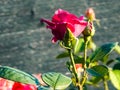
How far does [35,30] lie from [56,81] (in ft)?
6.25

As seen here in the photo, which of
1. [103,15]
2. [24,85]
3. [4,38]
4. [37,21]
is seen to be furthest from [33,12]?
[24,85]

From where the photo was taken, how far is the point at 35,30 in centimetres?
277

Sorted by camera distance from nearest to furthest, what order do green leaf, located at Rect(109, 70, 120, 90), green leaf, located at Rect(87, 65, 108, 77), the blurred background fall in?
green leaf, located at Rect(87, 65, 108, 77) → green leaf, located at Rect(109, 70, 120, 90) → the blurred background

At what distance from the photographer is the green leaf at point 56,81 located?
0.86 m

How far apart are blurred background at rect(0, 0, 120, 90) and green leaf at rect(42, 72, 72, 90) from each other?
1.77 m

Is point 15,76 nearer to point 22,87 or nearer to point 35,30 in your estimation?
point 22,87

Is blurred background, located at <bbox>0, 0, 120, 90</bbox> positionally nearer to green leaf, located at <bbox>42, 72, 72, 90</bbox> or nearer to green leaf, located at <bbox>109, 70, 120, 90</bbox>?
green leaf, located at <bbox>109, 70, 120, 90</bbox>

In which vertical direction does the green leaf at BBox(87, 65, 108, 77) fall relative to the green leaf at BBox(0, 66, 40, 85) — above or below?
below

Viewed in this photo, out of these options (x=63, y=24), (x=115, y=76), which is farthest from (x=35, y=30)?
(x=63, y=24)

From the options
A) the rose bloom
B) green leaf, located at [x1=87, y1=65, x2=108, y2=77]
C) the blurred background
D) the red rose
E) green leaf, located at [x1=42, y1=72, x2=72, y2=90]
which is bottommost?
the blurred background

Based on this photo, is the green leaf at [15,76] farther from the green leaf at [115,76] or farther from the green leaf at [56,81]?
the green leaf at [115,76]

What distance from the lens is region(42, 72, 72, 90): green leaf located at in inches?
34.0

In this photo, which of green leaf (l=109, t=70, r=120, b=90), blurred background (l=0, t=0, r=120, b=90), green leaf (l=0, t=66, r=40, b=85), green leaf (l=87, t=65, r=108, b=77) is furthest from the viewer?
blurred background (l=0, t=0, r=120, b=90)

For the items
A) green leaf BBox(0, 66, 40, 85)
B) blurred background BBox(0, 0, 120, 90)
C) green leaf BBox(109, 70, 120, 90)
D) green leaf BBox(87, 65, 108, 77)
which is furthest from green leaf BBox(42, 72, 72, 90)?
blurred background BBox(0, 0, 120, 90)
